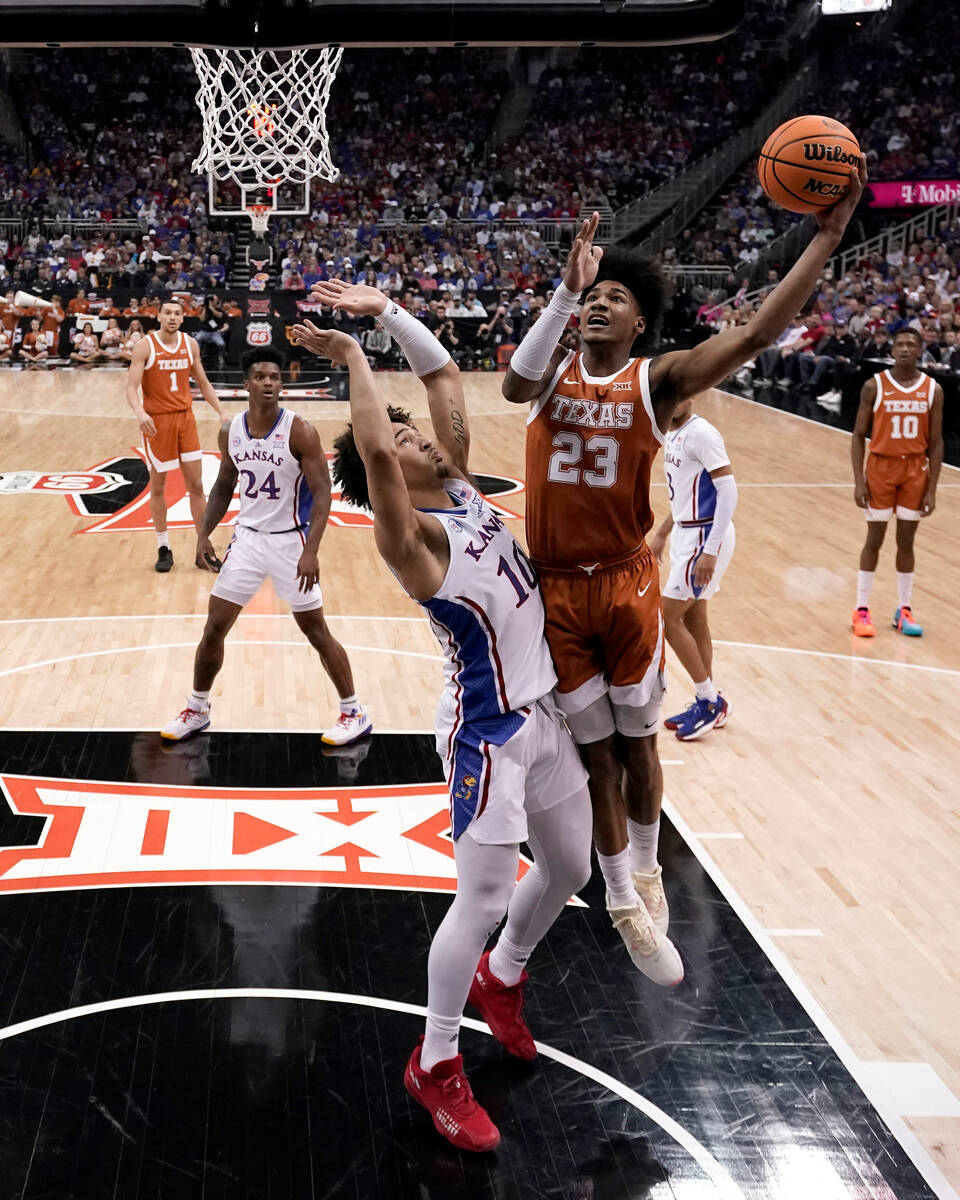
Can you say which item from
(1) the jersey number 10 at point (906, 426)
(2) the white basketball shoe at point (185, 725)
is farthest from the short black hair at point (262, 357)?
(1) the jersey number 10 at point (906, 426)

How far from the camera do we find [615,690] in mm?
3645

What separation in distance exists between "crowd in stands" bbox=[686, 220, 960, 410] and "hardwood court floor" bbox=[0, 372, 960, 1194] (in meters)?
5.78

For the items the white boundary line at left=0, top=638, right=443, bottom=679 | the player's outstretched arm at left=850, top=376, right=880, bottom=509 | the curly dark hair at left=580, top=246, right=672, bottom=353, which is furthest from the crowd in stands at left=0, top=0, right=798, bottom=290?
the curly dark hair at left=580, top=246, right=672, bottom=353

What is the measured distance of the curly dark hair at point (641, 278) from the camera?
11.8 feet

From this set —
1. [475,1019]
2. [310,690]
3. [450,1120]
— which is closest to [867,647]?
[310,690]

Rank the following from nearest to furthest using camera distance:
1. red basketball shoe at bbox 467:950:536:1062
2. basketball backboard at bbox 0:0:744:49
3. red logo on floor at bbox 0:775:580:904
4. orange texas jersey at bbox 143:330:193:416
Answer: red basketball shoe at bbox 467:950:536:1062, red logo on floor at bbox 0:775:580:904, basketball backboard at bbox 0:0:744:49, orange texas jersey at bbox 143:330:193:416

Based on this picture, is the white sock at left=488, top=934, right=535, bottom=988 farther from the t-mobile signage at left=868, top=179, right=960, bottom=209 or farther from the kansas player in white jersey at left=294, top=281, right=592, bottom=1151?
the t-mobile signage at left=868, top=179, right=960, bottom=209

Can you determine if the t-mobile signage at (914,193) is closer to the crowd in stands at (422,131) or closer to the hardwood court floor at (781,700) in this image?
the crowd in stands at (422,131)

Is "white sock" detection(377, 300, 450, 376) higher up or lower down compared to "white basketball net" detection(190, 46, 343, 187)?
lower down

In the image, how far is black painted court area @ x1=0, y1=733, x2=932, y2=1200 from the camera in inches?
128

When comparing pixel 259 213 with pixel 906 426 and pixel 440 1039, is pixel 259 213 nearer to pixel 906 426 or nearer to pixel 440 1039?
pixel 906 426

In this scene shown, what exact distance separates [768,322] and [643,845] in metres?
1.67

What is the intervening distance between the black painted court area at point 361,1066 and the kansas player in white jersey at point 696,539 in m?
1.46

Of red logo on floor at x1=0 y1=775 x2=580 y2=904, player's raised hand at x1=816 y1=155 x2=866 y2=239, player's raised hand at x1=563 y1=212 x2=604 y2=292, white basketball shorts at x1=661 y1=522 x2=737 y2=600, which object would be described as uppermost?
player's raised hand at x1=816 y1=155 x2=866 y2=239
